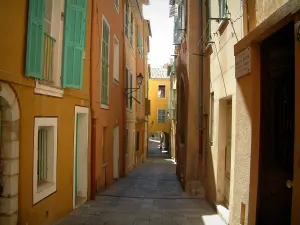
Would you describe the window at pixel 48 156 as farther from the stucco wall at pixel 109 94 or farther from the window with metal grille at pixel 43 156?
the stucco wall at pixel 109 94

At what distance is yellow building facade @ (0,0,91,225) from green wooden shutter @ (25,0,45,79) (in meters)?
0.01

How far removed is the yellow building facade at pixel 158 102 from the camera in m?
41.4

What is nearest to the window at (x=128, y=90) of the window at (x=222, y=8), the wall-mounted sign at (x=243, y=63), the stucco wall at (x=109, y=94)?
the stucco wall at (x=109, y=94)

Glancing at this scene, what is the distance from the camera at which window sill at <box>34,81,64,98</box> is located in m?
5.89

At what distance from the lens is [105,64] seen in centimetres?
1166

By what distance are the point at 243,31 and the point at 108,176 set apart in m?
8.33

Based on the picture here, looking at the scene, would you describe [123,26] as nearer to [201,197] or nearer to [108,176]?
[108,176]

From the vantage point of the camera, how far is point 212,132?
9086mm

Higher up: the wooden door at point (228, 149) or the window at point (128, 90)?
the window at point (128, 90)

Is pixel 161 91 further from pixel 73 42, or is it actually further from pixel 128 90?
pixel 73 42

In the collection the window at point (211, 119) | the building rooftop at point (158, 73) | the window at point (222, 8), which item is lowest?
the window at point (211, 119)

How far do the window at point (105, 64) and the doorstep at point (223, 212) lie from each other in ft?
18.0

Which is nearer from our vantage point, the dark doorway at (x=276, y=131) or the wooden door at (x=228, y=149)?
the dark doorway at (x=276, y=131)

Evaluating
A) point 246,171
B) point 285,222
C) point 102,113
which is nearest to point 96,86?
point 102,113
